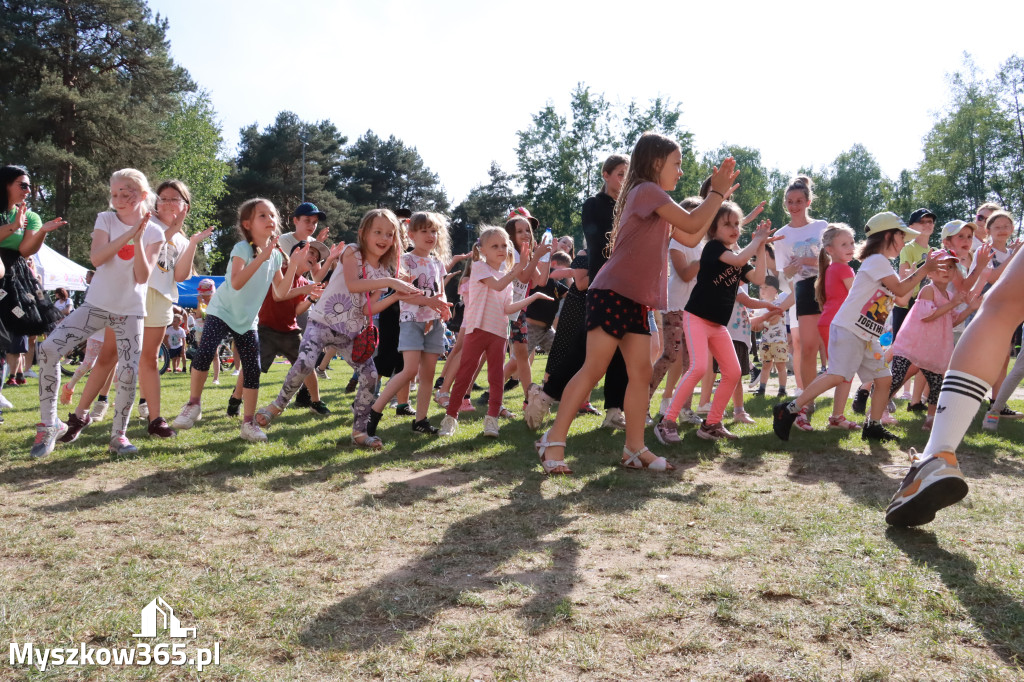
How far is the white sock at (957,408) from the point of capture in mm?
3178

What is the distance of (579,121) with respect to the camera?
5103 centimetres

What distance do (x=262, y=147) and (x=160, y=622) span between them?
65290 millimetres

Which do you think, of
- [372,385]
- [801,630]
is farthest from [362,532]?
[372,385]

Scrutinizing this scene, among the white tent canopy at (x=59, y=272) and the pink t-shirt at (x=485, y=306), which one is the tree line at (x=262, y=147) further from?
the pink t-shirt at (x=485, y=306)

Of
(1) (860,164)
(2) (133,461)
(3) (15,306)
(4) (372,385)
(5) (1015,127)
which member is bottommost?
(2) (133,461)

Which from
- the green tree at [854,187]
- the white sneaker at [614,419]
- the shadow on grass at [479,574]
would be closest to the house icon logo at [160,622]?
the shadow on grass at [479,574]

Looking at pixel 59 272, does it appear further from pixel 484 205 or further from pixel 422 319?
pixel 484 205

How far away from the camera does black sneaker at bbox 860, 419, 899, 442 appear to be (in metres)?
6.02

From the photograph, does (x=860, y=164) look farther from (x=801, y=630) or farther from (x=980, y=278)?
(x=801, y=630)

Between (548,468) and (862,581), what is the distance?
230cm

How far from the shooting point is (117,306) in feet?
18.1

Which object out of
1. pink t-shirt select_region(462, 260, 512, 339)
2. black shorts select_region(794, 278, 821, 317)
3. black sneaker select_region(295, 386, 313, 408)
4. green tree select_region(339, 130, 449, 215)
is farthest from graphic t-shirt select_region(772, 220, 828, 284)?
green tree select_region(339, 130, 449, 215)

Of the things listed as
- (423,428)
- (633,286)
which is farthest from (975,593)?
(423,428)

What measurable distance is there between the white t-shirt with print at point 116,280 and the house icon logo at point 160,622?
11.9 feet
